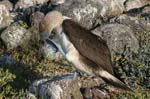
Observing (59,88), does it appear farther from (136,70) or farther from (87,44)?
(136,70)

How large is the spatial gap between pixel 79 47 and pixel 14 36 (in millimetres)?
4174

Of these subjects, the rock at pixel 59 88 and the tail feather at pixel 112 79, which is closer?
the tail feather at pixel 112 79

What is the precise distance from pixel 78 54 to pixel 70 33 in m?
0.41

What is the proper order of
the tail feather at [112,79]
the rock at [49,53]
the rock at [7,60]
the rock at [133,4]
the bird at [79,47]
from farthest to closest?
the rock at [133,4] < the rock at [49,53] < the rock at [7,60] < the tail feather at [112,79] < the bird at [79,47]

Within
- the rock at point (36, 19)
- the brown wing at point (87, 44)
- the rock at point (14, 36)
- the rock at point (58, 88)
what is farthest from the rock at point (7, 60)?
the brown wing at point (87, 44)

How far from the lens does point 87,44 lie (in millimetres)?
8938

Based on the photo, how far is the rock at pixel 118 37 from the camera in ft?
38.9

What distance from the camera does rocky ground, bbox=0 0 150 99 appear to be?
9.61 meters

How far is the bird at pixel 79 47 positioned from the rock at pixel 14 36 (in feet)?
12.3

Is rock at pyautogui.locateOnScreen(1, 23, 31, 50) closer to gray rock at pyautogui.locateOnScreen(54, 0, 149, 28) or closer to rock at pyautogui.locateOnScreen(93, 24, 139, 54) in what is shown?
gray rock at pyautogui.locateOnScreen(54, 0, 149, 28)

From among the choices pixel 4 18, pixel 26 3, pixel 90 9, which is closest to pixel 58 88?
pixel 90 9

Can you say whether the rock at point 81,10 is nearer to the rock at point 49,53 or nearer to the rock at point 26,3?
the rock at point 49,53

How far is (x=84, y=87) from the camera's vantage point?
10.2m

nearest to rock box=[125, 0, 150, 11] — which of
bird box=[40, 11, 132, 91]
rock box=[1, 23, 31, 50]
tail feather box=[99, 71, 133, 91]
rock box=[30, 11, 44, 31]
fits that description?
rock box=[30, 11, 44, 31]
